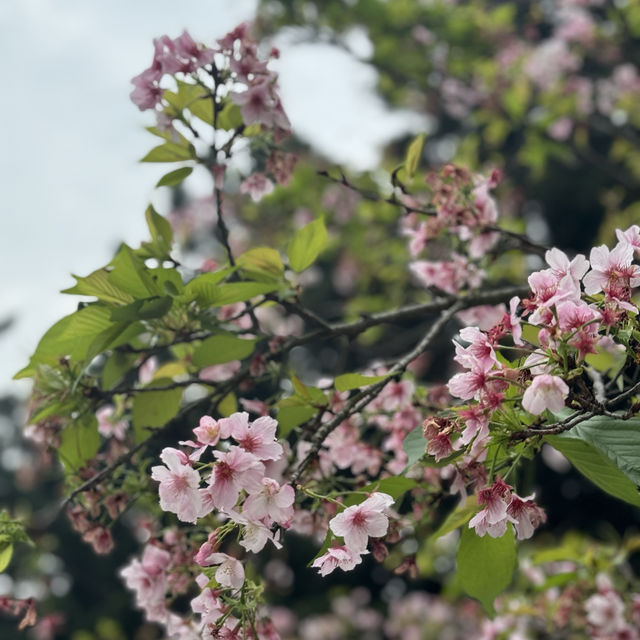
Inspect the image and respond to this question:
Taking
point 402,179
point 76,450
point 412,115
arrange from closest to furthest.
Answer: point 76,450
point 402,179
point 412,115

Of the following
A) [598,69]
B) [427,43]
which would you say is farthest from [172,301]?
[598,69]

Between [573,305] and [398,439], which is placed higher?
[573,305]

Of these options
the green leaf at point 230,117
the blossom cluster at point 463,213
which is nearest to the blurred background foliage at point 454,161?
the blossom cluster at point 463,213

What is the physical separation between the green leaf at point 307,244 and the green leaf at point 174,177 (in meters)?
0.25

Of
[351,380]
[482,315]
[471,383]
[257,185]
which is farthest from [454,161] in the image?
[471,383]

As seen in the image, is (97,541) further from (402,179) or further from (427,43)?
(427,43)

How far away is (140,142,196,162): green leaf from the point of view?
1.42 meters

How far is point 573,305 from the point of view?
816mm

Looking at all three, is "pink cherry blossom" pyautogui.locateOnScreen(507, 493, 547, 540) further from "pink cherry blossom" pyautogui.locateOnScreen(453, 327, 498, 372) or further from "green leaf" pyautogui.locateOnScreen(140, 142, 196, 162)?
"green leaf" pyautogui.locateOnScreen(140, 142, 196, 162)

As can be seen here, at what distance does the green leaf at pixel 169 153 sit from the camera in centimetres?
142

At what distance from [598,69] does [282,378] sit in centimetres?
562

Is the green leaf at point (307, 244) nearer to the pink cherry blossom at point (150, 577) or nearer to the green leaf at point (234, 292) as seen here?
the green leaf at point (234, 292)

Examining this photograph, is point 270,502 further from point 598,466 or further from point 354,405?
point 598,466

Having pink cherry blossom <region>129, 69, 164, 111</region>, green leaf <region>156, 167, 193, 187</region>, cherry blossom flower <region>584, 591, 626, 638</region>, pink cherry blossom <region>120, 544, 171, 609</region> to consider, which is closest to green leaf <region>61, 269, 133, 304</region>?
green leaf <region>156, 167, 193, 187</region>
